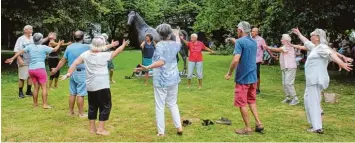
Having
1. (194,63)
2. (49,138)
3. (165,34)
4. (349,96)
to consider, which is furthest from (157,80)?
(349,96)

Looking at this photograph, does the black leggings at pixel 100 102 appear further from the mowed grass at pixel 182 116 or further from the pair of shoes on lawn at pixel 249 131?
the pair of shoes on lawn at pixel 249 131

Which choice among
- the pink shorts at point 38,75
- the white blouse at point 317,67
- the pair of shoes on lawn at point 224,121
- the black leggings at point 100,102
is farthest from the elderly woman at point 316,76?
the pink shorts at point 38,75

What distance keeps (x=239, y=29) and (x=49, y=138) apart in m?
3.38

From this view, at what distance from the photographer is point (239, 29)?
624 cm

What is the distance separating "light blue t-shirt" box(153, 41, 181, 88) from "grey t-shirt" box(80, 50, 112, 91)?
2.61ft

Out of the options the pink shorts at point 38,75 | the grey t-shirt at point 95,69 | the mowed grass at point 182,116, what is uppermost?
the grey t-shirt at point 95,69

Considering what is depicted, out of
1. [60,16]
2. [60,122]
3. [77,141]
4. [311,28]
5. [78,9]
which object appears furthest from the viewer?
[78,9]

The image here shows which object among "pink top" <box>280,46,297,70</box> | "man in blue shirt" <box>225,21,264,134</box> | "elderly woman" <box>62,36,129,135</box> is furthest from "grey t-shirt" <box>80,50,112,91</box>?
"pink top" <box>280,46,297,70</box>

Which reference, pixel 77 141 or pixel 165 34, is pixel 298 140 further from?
pixel 77 141

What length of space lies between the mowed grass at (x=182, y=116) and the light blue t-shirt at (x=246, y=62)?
0.90 m

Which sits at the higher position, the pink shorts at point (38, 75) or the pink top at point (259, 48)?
the pink top at point (259, 48)

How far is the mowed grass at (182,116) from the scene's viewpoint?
629 cm

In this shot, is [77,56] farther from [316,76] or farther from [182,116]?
[316,76]

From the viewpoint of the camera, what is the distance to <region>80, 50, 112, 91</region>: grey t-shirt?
6.13m
